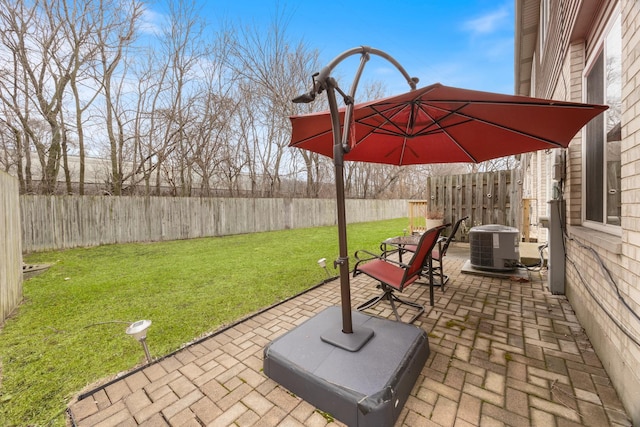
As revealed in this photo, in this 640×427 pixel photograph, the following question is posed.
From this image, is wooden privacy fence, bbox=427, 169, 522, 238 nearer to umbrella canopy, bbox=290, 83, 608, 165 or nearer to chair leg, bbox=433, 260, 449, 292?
umbrella canopy, bbox=290, 83, 608, 165

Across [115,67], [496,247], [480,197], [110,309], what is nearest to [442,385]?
[496,247]

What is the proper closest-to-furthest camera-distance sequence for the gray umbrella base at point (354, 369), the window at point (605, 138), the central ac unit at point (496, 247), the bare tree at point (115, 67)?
the gray umbrella base at point (354, 369) < the window at point (605, 138) < the central ac unit at point (496, 247) < the bare tree at point (115, 67)

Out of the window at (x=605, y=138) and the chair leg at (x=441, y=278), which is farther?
the chair leg at (x=441, y=278)

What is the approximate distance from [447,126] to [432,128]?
20 centimetres

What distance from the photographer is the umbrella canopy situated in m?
2.00

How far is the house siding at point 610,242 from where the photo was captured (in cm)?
158

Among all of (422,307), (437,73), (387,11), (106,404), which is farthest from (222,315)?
(437,73)

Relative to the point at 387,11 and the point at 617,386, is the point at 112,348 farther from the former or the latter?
the point at 387,11

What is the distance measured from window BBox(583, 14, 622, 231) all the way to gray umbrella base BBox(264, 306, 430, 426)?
2054 mm

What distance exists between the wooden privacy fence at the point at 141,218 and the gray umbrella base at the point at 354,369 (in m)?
8.62

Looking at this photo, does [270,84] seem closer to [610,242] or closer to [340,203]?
[340,203]

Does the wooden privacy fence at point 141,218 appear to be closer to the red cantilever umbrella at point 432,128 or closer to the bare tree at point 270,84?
the bare tree at point 270,84

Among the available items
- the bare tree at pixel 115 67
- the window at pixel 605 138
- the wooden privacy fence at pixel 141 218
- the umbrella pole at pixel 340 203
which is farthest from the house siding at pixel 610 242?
the bare tree at pixel 115 67

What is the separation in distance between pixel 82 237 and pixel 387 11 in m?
13.3
